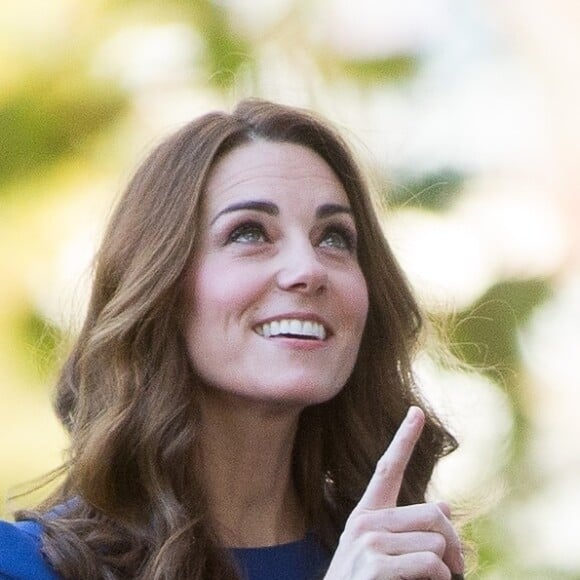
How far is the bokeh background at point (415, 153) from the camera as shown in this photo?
5.11m

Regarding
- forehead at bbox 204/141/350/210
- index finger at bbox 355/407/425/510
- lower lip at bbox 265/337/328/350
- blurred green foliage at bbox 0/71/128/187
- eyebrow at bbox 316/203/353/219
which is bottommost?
index finger at bbox 355/407/425/510

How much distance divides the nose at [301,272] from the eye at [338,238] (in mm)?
109

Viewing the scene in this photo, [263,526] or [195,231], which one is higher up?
[195,231]

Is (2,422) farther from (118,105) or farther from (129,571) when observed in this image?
(129,571)

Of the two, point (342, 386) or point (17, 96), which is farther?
point (17, 96)

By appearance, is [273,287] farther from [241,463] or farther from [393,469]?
[393,469]

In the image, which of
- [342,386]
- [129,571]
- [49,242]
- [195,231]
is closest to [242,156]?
[195,231]

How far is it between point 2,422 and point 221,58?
3.93 ft

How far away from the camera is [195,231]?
336cm

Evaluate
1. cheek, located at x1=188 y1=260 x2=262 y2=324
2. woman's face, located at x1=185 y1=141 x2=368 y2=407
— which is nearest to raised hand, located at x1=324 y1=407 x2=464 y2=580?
woman's face, located at x1=185 y1=141 x2=368 y2=407

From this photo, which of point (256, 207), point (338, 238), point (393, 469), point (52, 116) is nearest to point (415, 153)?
point (52, 116)

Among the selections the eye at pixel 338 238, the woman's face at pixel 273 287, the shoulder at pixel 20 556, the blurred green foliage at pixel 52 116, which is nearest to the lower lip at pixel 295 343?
the woman's face at pixel 273 287

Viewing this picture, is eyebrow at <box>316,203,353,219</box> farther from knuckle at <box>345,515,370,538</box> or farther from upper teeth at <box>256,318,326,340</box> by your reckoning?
knuckle at <box>345,515,370,538</box>

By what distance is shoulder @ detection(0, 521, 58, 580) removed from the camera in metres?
3.04
